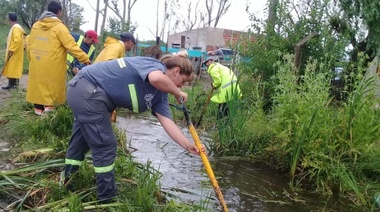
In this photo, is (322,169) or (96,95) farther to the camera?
(322,169)

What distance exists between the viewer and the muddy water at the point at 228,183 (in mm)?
4020

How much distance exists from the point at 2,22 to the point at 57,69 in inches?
1533

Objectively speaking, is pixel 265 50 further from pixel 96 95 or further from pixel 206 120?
pixel 96 95

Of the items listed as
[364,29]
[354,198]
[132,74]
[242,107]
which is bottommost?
[354,198]

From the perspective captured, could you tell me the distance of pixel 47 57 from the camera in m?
5.68

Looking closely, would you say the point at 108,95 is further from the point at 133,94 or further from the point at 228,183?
the point at 228,183

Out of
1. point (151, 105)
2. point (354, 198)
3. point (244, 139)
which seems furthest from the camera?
point (244, 139)

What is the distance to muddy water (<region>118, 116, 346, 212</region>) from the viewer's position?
13.2 feet

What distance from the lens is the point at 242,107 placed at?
18.9 feet


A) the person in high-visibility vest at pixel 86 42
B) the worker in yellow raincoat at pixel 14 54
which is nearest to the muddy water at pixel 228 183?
the person in high-visibility vest at pixel 86 42

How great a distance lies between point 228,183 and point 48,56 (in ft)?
9.76

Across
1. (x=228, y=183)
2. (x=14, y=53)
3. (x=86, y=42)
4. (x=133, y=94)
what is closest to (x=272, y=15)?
A: (x=86, y=42)

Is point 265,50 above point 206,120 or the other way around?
above

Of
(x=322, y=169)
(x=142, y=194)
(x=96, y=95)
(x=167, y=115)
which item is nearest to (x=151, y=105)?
(x=167, y=115)
